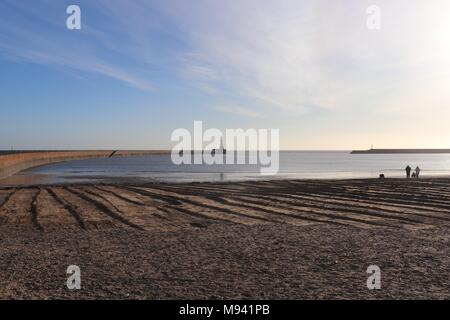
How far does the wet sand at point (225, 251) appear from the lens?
716 centimetres

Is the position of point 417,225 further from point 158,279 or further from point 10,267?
point 10,267

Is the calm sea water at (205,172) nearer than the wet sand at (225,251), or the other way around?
the wet sand at (225,251)

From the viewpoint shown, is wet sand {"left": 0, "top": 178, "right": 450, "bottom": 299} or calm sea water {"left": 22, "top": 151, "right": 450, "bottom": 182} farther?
calm sea water {"left": 22, "top": 151, "right": 450, "bottom": 182}

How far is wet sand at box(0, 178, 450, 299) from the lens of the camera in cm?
716

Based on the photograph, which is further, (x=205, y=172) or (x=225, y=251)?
(x=205, y=172)

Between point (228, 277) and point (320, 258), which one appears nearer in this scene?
point (228, 277)

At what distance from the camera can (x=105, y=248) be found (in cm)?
1009

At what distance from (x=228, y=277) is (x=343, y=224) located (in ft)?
22.1

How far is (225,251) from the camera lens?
9789 mm
